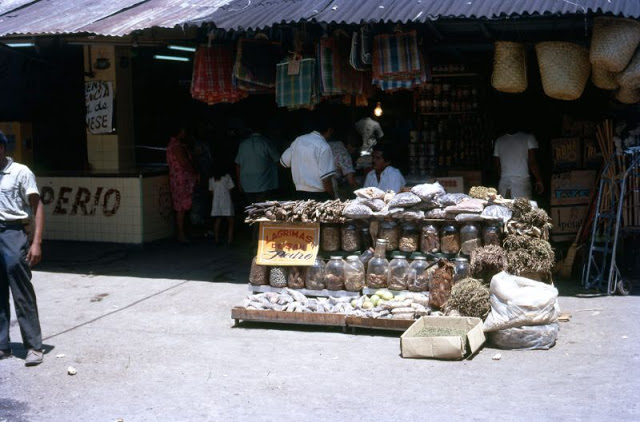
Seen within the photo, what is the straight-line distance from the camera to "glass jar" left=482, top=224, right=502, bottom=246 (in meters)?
8.24

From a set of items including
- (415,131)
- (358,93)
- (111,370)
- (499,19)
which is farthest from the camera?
(415,131)

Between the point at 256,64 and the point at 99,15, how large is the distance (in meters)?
2.57

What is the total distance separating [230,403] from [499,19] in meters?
5.39

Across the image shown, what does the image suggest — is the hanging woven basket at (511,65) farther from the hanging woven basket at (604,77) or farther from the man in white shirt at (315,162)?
the man in white shirt at (315,162)

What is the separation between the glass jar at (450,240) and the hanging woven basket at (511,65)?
2.27 metres

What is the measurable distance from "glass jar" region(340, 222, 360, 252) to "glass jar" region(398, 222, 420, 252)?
489 mm

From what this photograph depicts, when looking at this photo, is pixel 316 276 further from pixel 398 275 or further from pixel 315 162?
pixel 315 162

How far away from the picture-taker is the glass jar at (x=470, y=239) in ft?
27.2

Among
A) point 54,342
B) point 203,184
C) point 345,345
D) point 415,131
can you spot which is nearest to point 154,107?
point 203,184

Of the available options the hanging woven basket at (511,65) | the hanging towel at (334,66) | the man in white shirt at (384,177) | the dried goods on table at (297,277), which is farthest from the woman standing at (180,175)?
the hanging woven basket at (511,65)

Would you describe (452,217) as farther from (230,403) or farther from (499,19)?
(230,403)

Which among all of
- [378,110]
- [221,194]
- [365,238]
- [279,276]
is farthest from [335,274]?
[378,110]

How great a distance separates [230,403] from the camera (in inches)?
242

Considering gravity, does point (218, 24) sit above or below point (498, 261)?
above
